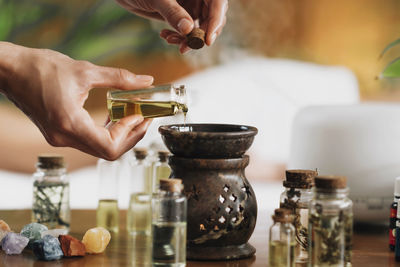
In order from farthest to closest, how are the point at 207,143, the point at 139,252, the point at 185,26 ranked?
the point at 185,26 < the point at 139,252 < the point at 207,143

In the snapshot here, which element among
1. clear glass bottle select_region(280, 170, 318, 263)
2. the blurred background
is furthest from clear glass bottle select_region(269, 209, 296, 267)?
the blurred background

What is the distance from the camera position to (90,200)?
290 centimetres

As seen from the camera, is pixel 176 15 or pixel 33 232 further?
pixel 176 15

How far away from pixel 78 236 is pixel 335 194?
0.64 meters

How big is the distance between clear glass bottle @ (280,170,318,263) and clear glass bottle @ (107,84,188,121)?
0.86 ft

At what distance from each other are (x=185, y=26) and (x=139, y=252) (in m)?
0.51

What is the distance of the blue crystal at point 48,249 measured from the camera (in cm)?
132

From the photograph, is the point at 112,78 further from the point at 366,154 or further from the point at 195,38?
the point at 366,154

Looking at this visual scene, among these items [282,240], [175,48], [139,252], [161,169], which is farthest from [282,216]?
[175,48]

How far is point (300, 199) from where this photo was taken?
4.48 ft

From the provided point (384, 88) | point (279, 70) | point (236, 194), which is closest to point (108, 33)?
point (279, 70)

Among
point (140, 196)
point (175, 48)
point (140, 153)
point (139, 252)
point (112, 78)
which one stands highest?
point (175, 48)

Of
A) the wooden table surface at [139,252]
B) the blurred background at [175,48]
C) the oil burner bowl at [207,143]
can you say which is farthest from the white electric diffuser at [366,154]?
the blurred background at [175,48]

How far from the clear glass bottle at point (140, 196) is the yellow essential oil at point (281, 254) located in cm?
43
